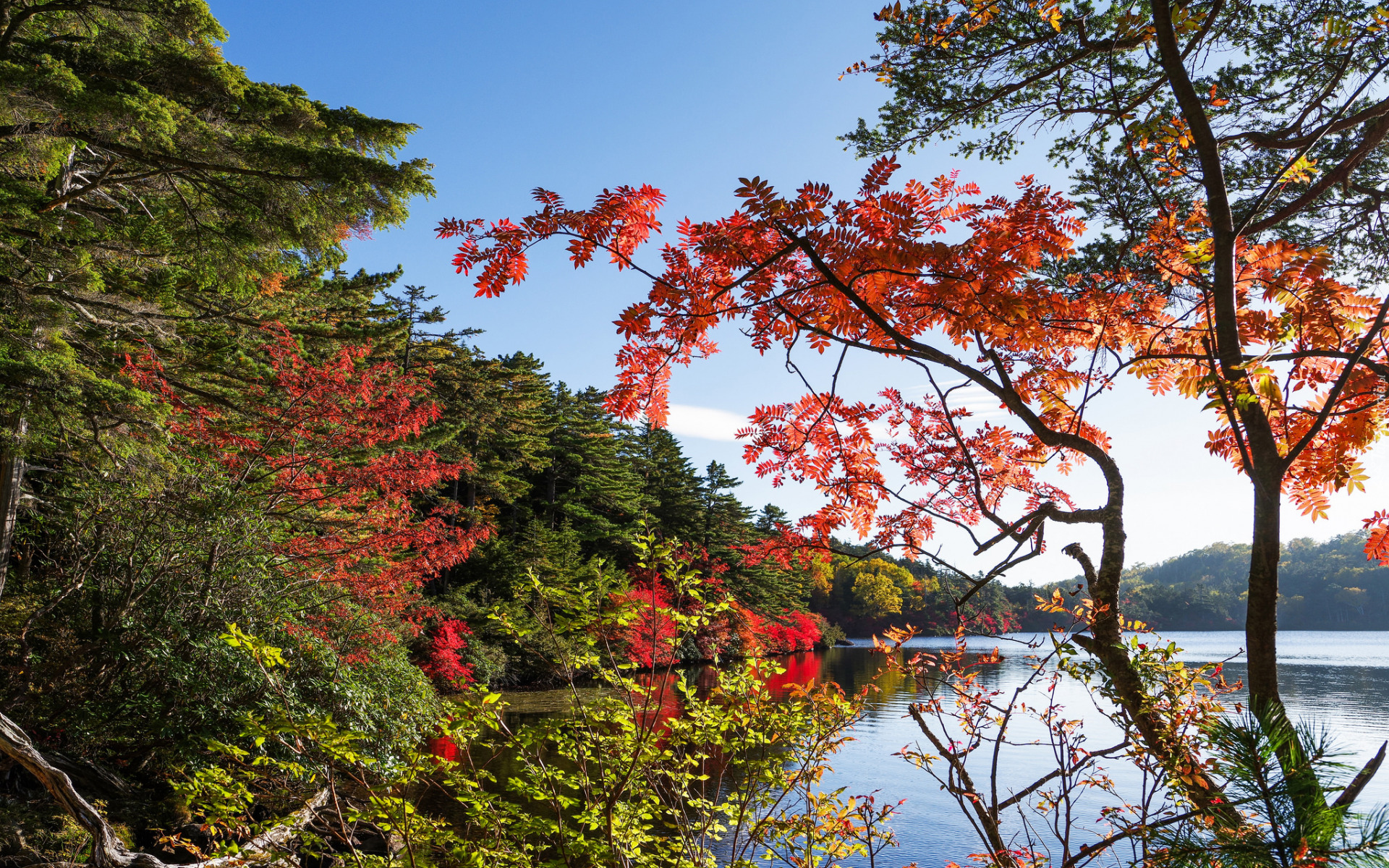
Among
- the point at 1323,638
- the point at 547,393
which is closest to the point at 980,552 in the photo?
the point at 547,393

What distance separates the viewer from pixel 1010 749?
13.0m

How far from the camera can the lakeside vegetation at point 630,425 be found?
2107mm

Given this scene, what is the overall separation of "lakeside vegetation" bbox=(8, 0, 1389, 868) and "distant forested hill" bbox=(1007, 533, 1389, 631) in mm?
46418

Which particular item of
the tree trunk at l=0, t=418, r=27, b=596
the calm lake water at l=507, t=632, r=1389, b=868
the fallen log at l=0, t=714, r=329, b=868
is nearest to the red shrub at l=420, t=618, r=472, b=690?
the calm lake water at l=507, t=632, r=1389, b=868

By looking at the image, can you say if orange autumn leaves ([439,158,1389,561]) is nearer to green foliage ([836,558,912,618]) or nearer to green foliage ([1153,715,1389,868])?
green foliage ([1153,715,1389,868])

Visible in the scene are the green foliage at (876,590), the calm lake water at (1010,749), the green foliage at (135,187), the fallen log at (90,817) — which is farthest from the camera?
the green foliage at (876,590)

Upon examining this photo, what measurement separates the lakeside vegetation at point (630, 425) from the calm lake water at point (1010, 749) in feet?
1.70

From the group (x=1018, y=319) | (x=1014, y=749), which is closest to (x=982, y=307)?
(x=1018, y=319)

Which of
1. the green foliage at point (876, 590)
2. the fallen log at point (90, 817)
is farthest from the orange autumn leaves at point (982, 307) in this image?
the green foliage at point (876, 590)

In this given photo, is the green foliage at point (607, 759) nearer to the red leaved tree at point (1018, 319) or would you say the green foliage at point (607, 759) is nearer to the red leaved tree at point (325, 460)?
Result: the red leaved tree at point (1018, 319)

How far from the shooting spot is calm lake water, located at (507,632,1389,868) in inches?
333

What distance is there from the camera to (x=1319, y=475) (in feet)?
7.88

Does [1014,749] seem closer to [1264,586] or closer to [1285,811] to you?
[1264,586]

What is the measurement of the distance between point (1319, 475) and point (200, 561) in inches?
307
